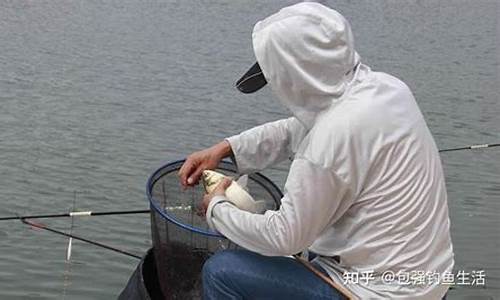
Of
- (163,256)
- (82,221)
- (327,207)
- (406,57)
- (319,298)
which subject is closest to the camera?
(327,207)

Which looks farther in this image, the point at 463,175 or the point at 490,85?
the point at 490,85

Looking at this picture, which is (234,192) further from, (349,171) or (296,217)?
(349,171)

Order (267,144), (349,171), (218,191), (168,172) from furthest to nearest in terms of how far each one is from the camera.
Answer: (168,172), (267,144), (218,191), (349,171)

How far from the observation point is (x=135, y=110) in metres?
8.64

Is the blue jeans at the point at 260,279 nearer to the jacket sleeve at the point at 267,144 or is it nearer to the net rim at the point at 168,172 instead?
the net rim at the point at 168,172

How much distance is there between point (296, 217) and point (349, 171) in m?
0.21

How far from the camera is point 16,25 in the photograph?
13.2 metres

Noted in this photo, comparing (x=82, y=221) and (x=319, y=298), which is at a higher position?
(x=319, y=298)

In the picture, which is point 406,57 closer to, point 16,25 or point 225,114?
point 225,114

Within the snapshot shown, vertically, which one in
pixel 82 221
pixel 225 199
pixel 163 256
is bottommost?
pixel 82 221

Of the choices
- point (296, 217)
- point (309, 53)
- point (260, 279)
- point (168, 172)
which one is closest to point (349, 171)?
point (296, 217)

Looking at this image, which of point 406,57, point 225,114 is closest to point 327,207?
point 225,114

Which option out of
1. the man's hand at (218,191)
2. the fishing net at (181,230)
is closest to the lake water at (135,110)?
the fishing net at (181,230)

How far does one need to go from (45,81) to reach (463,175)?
5.52m
